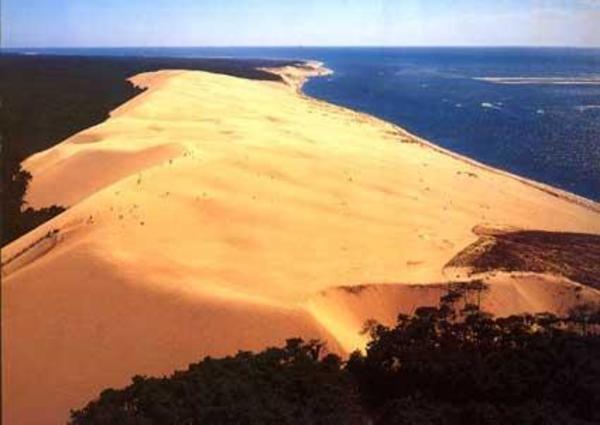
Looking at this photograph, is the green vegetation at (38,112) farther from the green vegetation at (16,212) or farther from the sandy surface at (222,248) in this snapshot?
the sandy surface at (222,248)

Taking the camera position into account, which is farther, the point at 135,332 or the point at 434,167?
the point at 434,167

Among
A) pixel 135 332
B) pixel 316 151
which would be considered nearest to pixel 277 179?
pixel 316 151

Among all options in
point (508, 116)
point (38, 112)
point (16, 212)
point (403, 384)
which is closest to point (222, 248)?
point (16, 212)

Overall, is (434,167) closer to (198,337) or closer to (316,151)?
(316,151)

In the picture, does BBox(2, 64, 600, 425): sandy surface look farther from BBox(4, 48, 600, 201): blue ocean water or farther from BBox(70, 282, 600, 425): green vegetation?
BBox(4, 48, 600, 201): blue ocean water

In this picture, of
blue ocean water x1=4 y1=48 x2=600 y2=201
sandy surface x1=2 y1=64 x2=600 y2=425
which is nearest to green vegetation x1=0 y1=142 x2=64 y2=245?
sandy surface x1=2 y1=64 x2=600 y2=425
